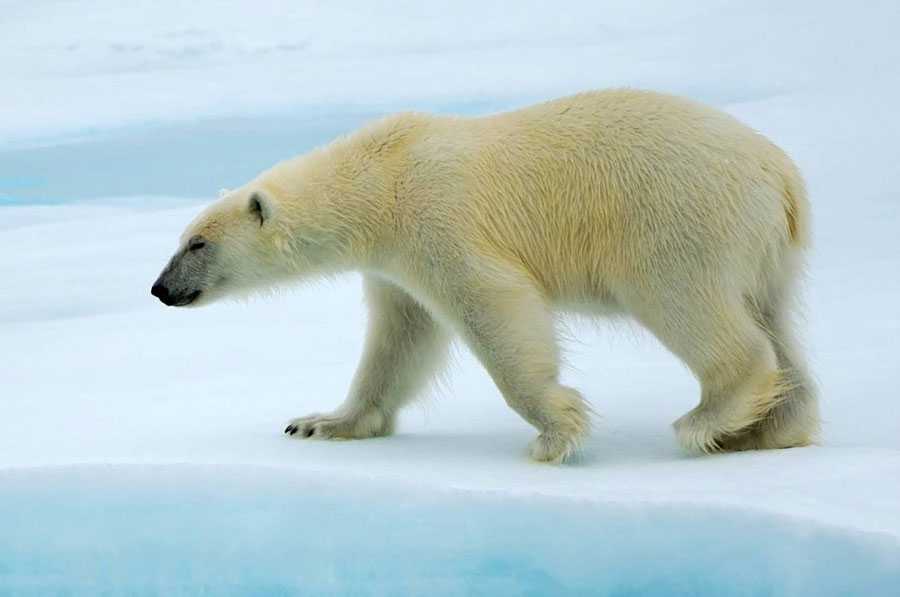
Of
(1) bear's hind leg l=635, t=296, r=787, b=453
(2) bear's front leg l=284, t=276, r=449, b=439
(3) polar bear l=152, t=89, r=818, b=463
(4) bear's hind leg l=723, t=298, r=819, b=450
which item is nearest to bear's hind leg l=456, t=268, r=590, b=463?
(3) polar bear l=152, t=89, r=818, b=463

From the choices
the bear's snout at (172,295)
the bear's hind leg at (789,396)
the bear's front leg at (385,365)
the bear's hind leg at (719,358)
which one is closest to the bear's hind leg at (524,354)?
the bear's hind leg at (719,358)

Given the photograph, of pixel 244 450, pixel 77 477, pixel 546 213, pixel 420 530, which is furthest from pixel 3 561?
pixel 546 213

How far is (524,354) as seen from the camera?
4414mm

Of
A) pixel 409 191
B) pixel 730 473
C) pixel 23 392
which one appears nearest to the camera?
pixel 730 473

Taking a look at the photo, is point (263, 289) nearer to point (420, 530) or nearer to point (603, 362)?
point (420, 530)

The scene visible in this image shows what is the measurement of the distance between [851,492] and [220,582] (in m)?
1.78

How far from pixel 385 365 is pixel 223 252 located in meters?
0.72

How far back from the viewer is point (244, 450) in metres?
4.70

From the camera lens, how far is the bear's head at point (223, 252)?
4668mm

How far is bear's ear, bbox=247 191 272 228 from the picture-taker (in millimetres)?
4582

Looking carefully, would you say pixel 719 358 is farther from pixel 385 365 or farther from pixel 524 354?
pixel 385 365

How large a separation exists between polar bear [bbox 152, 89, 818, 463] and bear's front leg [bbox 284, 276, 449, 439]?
0.29m

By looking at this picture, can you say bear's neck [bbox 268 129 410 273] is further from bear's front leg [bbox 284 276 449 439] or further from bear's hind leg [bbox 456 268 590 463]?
bear's hind leg [bbox 456 268 590 463]

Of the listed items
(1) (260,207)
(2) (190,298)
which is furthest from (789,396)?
(2) (190,298)
